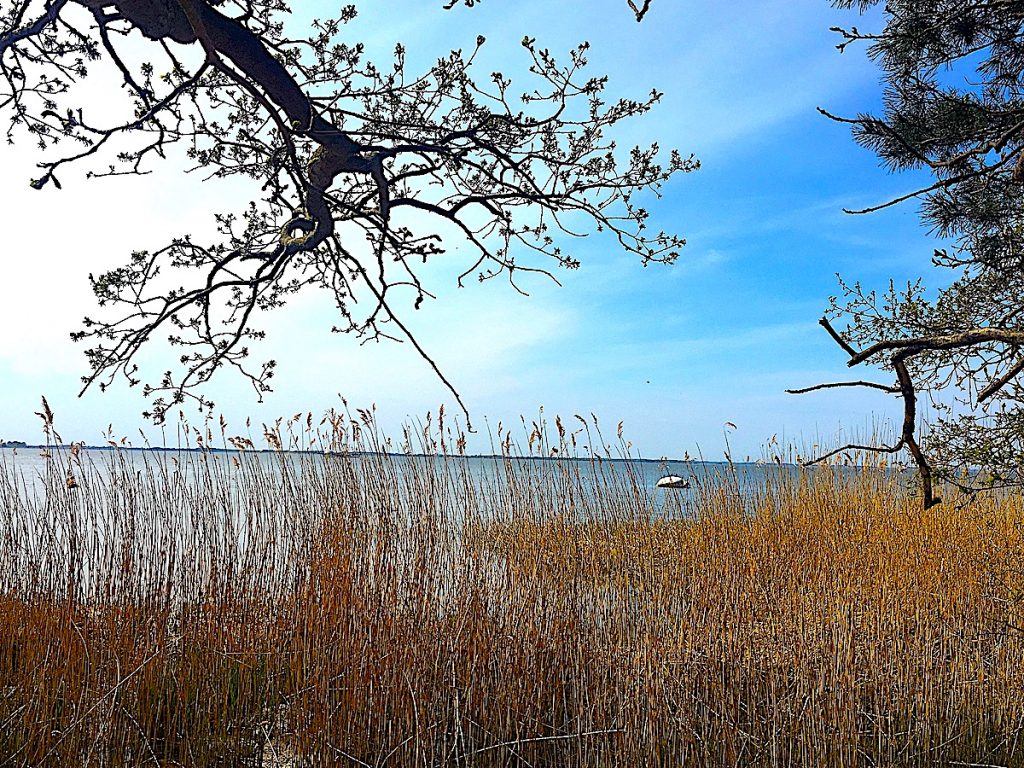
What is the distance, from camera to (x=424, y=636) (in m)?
2.13

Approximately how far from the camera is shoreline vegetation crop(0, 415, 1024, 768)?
1.89 meters

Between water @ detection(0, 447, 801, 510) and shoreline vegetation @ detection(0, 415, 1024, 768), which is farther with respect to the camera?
water @ detection(0, 447, 801, 510)

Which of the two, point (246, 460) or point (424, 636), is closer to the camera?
point (424, 636)

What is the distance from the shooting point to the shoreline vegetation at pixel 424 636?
189cm

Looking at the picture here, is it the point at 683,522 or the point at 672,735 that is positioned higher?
the point at 683,522

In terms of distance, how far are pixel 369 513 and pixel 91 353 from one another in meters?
1.07

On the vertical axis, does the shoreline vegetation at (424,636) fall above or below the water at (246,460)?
below

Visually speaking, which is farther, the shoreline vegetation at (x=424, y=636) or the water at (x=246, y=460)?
the water at (x=246, y=460)

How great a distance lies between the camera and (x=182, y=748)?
185 cm

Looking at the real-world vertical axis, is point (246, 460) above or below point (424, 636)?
above

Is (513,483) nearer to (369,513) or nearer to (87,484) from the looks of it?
(369,513)

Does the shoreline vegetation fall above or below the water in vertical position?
below

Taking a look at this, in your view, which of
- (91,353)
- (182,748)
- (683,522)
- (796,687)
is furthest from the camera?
(683,522)

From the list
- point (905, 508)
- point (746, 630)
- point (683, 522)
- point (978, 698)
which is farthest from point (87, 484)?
point (905, 508)
